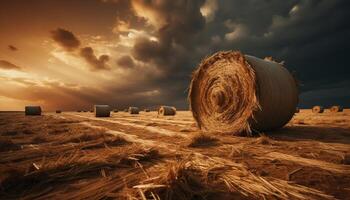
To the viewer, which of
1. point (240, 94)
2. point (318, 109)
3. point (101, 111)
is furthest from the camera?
point (318, 109)

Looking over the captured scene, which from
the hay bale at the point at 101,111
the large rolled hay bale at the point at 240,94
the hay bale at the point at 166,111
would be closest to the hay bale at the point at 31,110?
the hay bale at the point at 101,111

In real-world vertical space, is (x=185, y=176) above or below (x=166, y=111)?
below

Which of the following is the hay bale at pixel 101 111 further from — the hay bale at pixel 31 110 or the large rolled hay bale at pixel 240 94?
the large rolled hay bale at pixel 240 94

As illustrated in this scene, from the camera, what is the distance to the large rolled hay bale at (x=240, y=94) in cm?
648

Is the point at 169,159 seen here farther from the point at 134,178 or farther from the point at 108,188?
the point at 108,188

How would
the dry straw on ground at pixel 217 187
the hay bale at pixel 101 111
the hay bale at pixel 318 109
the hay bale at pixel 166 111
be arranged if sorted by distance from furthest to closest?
1. the hay bale at pixel 318 109
2. the hay bale at pixel 101 111
3. the hay bale at pixel 166 111
4. the dry straw on ground at pixel 217 187

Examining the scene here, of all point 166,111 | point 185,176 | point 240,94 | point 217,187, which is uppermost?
point 240,94

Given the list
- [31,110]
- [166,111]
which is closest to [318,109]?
[166,111]

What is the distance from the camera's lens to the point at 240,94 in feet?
22.9

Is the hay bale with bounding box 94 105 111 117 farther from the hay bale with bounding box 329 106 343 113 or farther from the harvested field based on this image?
the hay bale with bounding box 329 106 343 113

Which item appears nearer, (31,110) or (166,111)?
(166,111)

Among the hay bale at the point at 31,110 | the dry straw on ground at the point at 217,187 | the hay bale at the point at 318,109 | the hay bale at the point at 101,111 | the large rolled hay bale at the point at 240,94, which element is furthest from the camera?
the hay bale at the point at 31,110

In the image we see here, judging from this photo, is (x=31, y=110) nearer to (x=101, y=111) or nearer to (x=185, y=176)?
(x=101, y=111)

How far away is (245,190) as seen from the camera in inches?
91.6
